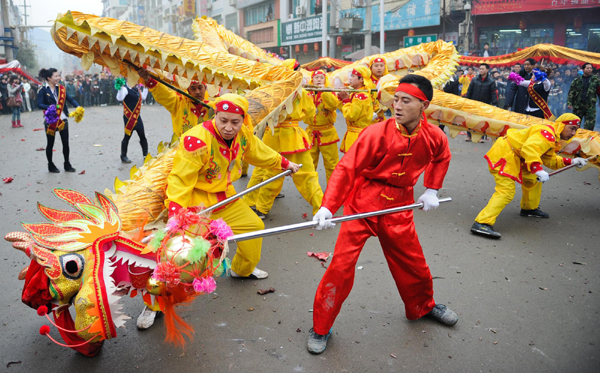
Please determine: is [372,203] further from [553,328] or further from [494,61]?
[494,61]

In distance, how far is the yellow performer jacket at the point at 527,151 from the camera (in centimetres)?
483

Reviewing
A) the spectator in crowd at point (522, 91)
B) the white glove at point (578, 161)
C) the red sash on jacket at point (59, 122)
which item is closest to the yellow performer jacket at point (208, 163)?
the white glove at point (578, 161)

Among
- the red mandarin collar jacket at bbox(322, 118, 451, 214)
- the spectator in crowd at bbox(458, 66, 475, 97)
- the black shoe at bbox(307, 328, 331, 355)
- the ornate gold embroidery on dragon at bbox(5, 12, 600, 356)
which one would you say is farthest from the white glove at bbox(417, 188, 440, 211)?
the spectator in crowd at bbox(458, 66, 475, 97)

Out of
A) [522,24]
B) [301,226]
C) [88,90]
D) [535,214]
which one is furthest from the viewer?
[88,90]

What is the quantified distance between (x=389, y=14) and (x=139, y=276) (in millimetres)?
22799

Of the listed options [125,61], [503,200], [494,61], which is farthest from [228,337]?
[494,61]

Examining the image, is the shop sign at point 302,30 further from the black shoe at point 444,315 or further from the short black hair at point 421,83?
the black shoe at point 444,315

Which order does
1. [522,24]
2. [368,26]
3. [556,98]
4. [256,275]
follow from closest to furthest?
[256,275] < [556,98] < [368,26] < [522,24]

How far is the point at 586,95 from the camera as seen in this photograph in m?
9.04

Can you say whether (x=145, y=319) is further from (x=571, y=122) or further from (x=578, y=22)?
(x=578, y=22)

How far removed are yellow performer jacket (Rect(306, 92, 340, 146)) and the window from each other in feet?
97.2

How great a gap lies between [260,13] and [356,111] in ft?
107

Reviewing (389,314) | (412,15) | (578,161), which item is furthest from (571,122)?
(412,15)

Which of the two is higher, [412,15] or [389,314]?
[412,15]
